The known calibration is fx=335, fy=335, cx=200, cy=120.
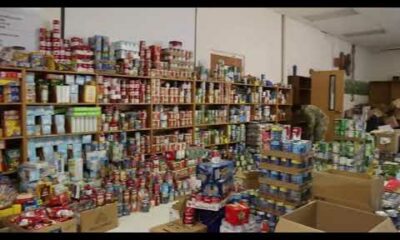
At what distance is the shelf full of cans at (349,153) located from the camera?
13.4ft

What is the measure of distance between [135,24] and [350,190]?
3.33m

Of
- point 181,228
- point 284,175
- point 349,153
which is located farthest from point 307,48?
point 181,228

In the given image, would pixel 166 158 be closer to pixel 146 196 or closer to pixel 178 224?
pixel 146 196

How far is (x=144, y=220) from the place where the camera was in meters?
3.52

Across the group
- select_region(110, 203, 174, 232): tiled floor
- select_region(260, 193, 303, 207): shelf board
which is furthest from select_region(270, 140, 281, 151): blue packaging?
select_region(110, 203, 174, 232): tiled floor

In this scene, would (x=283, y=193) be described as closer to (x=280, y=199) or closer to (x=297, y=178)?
(x=280, y=199)

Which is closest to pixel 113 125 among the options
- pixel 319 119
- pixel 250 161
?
pixel 250 161

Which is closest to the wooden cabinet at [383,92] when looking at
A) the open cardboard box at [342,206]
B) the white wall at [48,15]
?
the open cardboard box at [342,206]

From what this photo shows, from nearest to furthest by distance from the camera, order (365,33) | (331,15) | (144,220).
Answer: (144,220), (331,15), (365,33)

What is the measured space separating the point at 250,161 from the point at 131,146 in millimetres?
2259

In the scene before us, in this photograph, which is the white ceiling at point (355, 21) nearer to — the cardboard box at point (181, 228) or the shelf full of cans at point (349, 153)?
the shelf full of cans at point (349, 153)

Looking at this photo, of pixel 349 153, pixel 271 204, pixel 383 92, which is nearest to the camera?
pixel 271 204

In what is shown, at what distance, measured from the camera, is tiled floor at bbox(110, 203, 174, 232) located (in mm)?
3259
